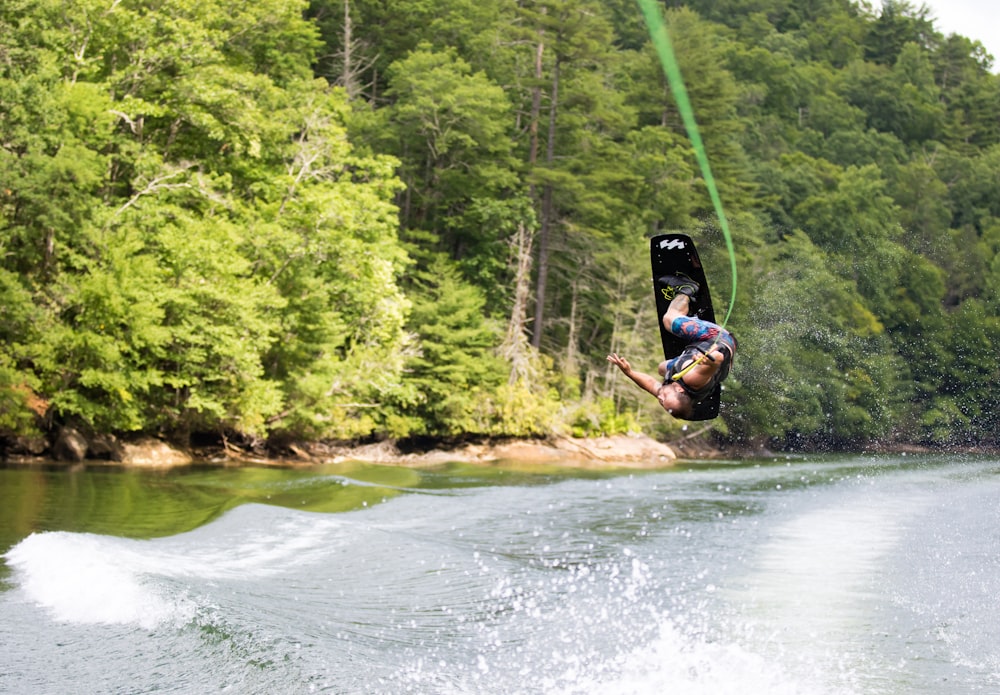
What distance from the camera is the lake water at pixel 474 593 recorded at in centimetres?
934

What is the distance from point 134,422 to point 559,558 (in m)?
12.9

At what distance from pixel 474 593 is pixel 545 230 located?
1235 inches

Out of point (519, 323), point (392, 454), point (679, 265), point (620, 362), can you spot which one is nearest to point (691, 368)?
point (620, 362)

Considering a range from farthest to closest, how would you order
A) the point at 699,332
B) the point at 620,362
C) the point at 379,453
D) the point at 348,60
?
1. the point at 348,60
2. the point at 379,453
3. the point at 699,332
4. the point at 620,362

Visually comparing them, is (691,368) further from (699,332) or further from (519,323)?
(519,323)

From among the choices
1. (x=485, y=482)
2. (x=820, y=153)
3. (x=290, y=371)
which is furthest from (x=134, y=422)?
(x=820, y=153)

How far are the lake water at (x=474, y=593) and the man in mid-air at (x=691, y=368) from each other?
2.62 metres

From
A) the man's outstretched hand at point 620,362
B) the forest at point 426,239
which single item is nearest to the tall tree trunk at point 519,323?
the forest at point 426,239

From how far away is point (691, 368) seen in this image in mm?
8727

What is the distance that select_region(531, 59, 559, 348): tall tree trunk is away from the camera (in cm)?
4184

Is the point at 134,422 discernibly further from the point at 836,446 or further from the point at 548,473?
the point at 836,446

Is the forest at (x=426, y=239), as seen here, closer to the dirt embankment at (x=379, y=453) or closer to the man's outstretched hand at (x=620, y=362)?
the dirt embankment at (x=379, y=453)

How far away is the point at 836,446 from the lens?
4444 cm

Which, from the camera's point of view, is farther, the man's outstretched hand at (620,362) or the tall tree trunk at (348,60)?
the tall tree trunk at (348,60)
